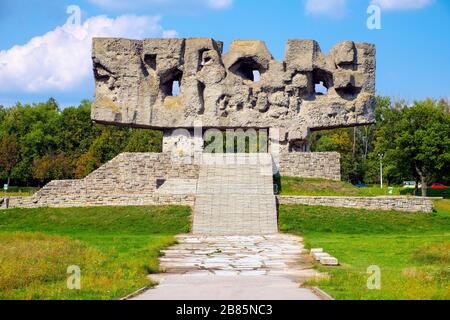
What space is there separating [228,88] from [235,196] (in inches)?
249

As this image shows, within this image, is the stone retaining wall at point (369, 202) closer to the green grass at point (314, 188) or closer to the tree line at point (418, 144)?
the green grass at point (314, 188)

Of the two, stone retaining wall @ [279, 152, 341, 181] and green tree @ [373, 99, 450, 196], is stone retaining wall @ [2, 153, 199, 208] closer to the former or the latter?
stone retaining wall @ [279, 152, 341, 181]

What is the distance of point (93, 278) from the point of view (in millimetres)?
11680

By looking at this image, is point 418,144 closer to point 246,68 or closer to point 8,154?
point 246,68

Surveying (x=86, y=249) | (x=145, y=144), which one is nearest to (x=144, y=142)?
(x=145, y=144)

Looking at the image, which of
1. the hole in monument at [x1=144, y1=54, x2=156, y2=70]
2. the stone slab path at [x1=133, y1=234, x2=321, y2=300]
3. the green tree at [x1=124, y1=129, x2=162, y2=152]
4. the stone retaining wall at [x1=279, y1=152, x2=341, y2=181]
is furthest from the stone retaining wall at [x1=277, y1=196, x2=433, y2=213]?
the green tree at [x1=124, y1=129, x2=162, y2=152]

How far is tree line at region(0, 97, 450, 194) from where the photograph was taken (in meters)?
45.9

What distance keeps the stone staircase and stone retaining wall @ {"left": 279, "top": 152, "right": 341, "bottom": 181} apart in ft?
2.70

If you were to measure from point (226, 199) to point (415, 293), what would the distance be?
1667 centimetres

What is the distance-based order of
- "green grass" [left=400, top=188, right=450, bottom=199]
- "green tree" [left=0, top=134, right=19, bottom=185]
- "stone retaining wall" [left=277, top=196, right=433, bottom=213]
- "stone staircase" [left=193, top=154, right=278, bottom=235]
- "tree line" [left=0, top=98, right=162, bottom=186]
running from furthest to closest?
"green tree" [left=0, top=134, right=19, bottom=185] < "tree line" [left=0, top=98, right=162, bottom=186] < "green grass" [left=400, top=188, right=450, bottom=199] < "stone retaining wall" [left=277, top=196, right=433, bottom=213] < "stone staircase" [left=193, top=154, right=278, bottom=235]

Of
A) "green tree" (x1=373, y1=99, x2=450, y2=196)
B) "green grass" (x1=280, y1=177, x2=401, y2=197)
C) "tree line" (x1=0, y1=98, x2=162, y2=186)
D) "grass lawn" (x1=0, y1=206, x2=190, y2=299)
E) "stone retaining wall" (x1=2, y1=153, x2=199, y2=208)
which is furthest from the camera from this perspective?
"tree line" (x1=0, y1=98, x2=162, y2=186)

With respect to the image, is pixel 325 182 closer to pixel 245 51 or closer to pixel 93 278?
pixel 245 51

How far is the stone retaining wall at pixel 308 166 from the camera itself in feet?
100

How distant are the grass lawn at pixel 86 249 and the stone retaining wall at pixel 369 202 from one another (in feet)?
13.9
